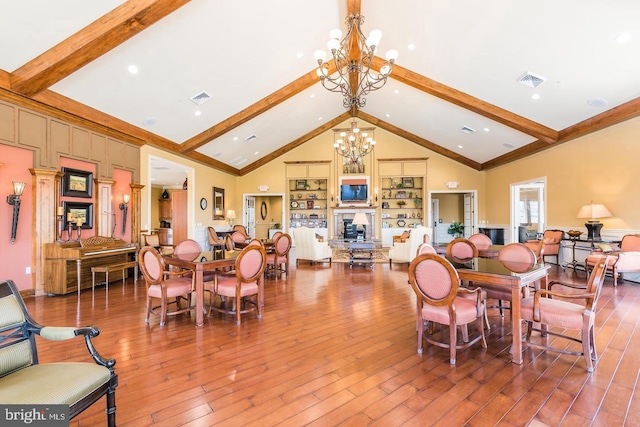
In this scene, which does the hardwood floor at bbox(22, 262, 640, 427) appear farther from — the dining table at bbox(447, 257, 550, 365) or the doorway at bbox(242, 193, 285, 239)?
the doorway at bbox(242, 193, 285, 239)

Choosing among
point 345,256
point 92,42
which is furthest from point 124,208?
point 345,256

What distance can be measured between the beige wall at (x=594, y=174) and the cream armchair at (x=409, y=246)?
123 inches

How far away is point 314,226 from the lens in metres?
11.4

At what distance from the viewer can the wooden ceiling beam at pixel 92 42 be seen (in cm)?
360

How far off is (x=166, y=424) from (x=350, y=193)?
9.68 meters

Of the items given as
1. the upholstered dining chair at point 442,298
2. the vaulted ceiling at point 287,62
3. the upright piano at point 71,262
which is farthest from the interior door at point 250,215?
the upholstered dining chair at point 442,298

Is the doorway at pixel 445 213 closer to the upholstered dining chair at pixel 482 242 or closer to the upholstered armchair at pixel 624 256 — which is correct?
the upholstered armchair at pixel 624 256

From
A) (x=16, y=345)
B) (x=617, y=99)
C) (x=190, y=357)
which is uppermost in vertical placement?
(x=617, y=99)

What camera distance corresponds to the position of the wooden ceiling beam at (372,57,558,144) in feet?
21.3

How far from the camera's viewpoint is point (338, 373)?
2.32 m

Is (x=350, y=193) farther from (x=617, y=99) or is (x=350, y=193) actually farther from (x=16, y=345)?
(x=16, y=345)

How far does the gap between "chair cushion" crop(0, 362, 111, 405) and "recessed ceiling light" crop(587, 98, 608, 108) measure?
7.63 meters

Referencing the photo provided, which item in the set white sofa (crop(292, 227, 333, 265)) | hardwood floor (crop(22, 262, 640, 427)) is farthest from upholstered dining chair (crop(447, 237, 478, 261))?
white sofa (crop(292, 227, 333, 265))

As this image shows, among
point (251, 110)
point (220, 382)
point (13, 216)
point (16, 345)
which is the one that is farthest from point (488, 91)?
point (13, 216)
